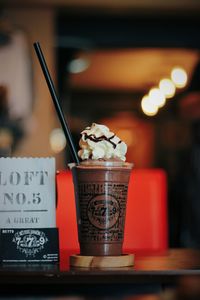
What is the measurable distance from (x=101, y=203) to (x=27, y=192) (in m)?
0.22

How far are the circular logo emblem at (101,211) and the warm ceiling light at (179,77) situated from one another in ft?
19.3

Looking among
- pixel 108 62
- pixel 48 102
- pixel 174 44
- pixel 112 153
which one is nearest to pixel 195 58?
pixel 174 44

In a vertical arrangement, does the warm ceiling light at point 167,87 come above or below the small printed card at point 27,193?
above

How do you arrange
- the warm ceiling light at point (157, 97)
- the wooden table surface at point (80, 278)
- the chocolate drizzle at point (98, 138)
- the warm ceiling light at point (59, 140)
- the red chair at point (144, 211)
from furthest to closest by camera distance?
the warm ceiling light at point (157, 97) → the warm ceiling light at point (59, 140) → the red chair at point (144, 211) → the chocolate drizzle at point (98, 138) → the wooden table surface at point (80, 278)

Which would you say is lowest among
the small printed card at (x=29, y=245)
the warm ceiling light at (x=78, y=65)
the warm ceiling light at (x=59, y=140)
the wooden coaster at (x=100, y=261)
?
the wooden coaster at (x=100, y=261)

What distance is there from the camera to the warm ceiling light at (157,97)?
8125 millimetres

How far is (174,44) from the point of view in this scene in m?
6.32

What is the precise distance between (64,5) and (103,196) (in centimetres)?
462

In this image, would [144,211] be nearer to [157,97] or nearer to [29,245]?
[29,245]

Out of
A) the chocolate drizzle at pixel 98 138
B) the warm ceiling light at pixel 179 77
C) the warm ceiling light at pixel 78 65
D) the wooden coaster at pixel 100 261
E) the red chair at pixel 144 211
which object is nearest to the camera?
the wooden coaster at pixel 100 261

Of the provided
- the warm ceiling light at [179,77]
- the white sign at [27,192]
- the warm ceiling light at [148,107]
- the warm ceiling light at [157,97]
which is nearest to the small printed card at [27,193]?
the white sign at [27,192]

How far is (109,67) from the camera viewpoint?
786 centimetres

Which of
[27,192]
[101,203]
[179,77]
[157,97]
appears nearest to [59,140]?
[157,97]

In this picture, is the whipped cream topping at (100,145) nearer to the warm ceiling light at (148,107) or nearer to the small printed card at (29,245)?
the small printed card at (29,245)
